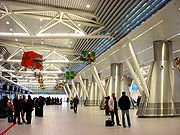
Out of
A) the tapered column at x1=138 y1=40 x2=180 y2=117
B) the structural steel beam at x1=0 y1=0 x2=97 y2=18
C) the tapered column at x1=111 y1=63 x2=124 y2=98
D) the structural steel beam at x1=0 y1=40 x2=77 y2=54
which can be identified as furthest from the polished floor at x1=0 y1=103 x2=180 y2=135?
the structural steel beam at x1=0 y1=40 x2=77 y2=54

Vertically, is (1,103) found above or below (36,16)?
below

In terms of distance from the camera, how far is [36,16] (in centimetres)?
1881

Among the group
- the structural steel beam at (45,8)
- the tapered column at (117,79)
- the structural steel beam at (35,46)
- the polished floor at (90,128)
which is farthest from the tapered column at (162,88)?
the structural steel beam at (35,46)

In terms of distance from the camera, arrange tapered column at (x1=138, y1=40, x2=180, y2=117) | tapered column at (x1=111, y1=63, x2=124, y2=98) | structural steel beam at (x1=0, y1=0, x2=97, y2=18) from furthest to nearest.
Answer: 1. tapered column at (x1=111, y1=63, x2=124, y2=98)
2. structural steel beam at (x1=0, y1=0, x2=97, y2=18)
3. tapered column at (x1=138, y1=40, x2=180, y2=117)

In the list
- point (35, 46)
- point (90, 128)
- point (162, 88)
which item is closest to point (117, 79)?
point (162, 88)

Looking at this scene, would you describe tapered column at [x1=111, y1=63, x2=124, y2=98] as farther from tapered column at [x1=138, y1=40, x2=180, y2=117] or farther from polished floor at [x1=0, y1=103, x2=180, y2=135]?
polished floor at [x1=0, y1=103, x2=180, y2=135]

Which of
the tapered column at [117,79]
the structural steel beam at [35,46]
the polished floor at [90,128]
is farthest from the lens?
the structural steel beam at [35,46]

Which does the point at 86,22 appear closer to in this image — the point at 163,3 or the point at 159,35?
Answer: the point at 159,35

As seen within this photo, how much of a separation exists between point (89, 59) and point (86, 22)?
3.64 m

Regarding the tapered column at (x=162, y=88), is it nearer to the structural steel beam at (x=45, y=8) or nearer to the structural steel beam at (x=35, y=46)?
the structural steel beam at (x=45, y=8)

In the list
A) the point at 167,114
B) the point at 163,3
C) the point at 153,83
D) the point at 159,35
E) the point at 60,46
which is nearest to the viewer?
the point at 163,3

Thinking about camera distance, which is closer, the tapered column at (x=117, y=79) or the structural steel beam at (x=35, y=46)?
the tapered column at (x=117, y=79)

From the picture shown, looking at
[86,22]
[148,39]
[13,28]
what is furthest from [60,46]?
[148,39]

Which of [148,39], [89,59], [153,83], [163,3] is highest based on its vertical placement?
[163,3]
